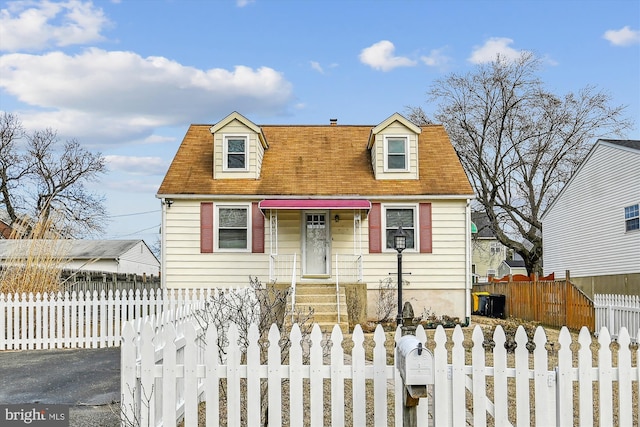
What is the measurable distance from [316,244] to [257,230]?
1.59 meters

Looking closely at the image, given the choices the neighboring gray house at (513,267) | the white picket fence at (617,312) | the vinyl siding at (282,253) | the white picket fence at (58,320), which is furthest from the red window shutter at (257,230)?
the neighboring gray house at (513,267)

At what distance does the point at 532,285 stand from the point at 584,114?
16050mm

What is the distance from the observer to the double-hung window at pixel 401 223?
1728 centimetres

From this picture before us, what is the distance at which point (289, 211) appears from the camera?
56.9 feet

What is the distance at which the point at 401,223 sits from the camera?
57.0 feet

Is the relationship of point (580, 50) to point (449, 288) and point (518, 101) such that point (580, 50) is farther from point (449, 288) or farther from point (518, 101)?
point (518, 101)

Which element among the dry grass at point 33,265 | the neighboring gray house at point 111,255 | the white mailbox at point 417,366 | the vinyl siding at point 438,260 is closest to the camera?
the white mailbox at point 417,366

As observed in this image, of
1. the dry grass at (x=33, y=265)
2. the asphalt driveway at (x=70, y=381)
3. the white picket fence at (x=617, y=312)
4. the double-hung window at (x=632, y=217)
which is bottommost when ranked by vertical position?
the asphalt driveway at (x=70, y=381)

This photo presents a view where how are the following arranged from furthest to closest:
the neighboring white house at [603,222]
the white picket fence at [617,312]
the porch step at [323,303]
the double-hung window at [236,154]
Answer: the neighboring white house at [603,222] → the double-hung window at [236,154] → the white picket fence at [617,312] → the porch step at [323,303]

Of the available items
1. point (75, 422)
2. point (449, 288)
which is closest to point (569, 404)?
point (75, 422)

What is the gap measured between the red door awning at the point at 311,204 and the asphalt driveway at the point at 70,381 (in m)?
5.19

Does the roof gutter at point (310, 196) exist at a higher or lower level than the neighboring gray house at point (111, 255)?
higher

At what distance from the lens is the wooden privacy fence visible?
17.4m

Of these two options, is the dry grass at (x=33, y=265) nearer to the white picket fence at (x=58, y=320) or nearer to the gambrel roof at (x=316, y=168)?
the white picket fence at (x=58, y=320)
